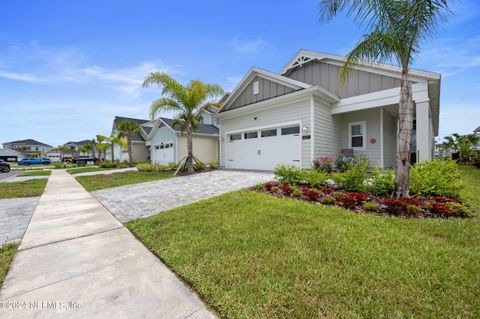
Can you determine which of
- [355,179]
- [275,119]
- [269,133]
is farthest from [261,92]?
[355,179]

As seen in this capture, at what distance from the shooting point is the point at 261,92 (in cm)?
1037

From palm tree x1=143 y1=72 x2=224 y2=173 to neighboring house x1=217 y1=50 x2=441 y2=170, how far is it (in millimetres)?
1573

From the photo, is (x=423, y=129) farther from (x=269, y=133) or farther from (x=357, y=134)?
(x=269, y=133)

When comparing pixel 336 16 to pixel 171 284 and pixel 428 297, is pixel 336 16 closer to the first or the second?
pixel 428 297

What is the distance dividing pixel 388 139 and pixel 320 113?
4.19 metres

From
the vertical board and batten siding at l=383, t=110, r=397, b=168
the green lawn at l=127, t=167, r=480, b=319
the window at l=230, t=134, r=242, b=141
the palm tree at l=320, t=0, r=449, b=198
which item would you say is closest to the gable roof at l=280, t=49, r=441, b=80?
the palm tree at l=320, t=0, r=449, b=198

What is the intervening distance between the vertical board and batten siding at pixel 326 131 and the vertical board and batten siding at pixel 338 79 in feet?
3.88

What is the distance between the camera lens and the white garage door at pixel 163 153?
1717cm

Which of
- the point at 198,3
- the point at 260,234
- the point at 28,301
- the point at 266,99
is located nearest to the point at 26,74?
the point at 198,3

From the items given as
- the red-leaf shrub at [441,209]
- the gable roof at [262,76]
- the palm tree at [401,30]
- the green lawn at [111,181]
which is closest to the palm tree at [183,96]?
the gable roof at [262,76]

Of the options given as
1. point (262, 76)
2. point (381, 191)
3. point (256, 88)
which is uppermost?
point (262, 76)

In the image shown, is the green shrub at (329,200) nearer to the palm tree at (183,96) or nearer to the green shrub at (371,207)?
the green shrub at (371,207)

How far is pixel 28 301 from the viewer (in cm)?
168

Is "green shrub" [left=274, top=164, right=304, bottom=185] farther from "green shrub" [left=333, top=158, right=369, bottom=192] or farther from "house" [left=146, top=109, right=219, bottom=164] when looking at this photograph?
"house" [left=146, top=109, right=219, bottom=164]
